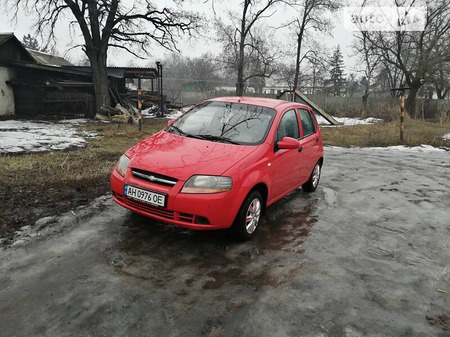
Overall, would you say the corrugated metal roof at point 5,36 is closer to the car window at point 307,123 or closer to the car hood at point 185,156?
the car hood at point 185,156

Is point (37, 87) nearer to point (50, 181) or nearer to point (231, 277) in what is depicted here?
point (50, 181)

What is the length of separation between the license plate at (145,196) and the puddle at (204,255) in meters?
0.52

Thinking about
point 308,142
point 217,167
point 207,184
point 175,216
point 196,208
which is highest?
point 308,142

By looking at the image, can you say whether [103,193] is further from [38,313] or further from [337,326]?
[337,326]

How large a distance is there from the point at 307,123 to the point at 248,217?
2490 millimetres

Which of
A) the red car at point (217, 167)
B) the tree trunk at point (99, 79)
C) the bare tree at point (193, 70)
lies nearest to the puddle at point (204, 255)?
the red car at point (217, 167)

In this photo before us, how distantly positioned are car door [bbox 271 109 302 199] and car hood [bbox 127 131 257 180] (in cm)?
53

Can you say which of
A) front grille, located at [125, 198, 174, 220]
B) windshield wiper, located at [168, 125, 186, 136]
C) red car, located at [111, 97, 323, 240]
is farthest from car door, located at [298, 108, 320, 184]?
front grille, located at [125, 198, 174, 220]

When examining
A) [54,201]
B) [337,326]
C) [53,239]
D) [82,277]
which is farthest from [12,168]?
[337,326]

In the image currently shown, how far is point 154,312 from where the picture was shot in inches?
105

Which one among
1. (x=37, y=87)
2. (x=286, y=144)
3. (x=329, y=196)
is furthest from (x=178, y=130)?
(x=37, y=87)

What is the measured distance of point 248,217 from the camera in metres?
3.94

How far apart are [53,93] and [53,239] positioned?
59.0ft

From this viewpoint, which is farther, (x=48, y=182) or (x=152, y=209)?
(x=48, y=182)
